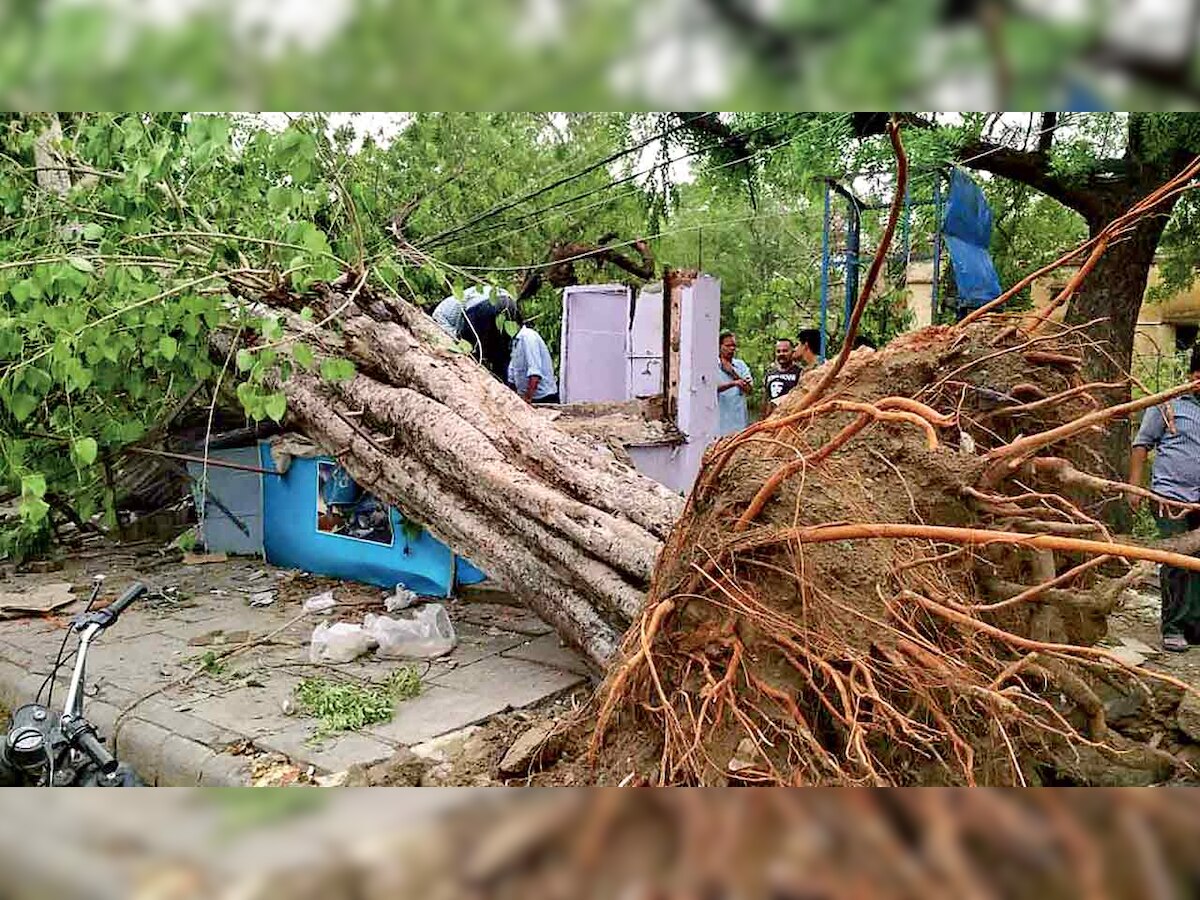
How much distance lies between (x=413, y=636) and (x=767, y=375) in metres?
4.36

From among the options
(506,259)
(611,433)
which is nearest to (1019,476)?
(611,433)

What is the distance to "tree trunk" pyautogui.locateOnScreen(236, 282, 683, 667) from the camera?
400 centimetres

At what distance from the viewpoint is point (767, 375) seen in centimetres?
809

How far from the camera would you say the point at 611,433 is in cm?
695

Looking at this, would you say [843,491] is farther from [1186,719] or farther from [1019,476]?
[1186,719]

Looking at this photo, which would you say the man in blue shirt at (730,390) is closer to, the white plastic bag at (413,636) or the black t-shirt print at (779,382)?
the black t-shirt print at (779,382)

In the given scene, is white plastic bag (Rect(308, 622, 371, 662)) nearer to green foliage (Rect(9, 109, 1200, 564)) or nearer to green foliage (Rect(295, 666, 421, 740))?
green foliage (Rect(295, 666, 421, 740))

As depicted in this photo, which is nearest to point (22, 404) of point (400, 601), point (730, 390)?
point (400, 601)

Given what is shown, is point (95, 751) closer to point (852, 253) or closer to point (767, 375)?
point (852, 253)

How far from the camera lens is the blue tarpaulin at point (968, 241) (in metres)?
6.50

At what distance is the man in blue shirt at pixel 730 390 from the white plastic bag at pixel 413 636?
379cm

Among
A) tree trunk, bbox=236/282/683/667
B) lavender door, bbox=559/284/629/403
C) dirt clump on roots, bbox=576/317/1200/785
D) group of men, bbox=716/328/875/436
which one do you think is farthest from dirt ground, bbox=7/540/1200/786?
lavender door, bbox=559/284/629/403

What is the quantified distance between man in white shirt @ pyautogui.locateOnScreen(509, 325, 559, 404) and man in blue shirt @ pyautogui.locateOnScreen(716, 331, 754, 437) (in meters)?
1.43

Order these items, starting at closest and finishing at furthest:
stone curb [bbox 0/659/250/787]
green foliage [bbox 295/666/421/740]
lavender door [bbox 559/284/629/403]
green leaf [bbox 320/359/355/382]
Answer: stone curb [bbox 0/659/250/787] < green foliage [bbox 295/666/421/740] < green leaf [bbox 320/359/355/382] < lavender door [bbox 559/284/629/403]
